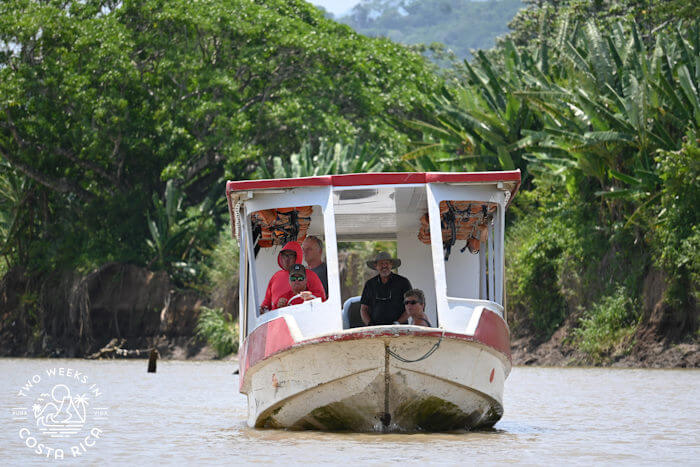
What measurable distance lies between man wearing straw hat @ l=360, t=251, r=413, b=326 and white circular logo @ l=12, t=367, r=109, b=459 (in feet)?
10.1

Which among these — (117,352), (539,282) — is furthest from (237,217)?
(117,352)

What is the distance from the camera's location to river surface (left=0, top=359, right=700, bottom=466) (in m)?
9.63

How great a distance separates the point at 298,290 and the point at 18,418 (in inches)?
165

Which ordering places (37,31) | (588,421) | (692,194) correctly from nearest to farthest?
(588,421) → (692,194) → (37,31)

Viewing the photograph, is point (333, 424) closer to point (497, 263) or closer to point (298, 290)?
point (298, 290)

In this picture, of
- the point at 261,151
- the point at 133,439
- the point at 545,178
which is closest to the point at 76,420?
the point at 133,439

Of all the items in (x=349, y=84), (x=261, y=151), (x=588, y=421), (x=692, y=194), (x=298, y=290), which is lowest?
(x=588, y=421)

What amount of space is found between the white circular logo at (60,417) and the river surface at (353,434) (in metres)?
0.03

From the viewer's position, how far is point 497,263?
40.6 feet

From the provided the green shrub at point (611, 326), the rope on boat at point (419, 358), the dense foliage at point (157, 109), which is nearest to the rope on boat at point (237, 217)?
the rope on boat at point (419, 358)

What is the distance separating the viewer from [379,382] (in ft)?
34.8

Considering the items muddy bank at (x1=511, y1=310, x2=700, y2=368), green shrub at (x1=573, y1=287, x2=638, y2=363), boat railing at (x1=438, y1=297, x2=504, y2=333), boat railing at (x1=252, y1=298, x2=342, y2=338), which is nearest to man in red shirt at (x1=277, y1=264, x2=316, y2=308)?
boat railing at (x1=252, y1=298, x2=342, y2=338)

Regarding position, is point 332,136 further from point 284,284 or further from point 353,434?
point 353,434

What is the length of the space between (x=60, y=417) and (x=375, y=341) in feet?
17.4
